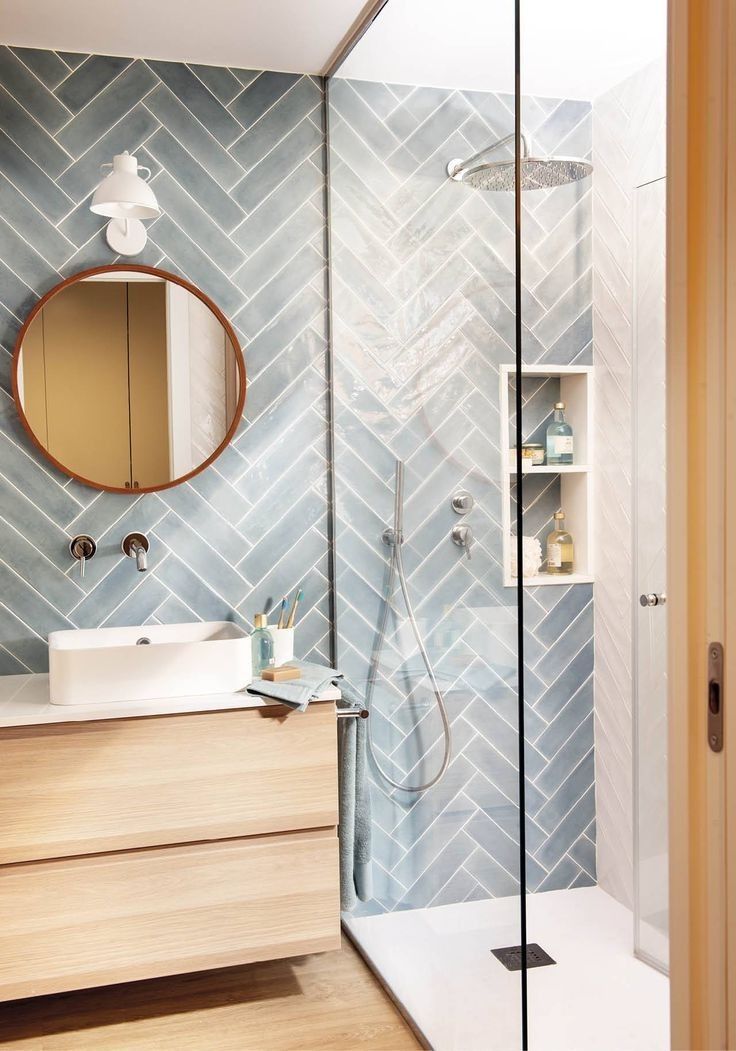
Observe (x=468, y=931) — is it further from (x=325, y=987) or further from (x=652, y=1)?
(x=652, y=1)

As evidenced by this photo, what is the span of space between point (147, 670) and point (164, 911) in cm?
61

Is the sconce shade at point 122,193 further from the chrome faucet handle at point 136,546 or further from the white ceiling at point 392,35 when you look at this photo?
the chrome faucet handle at point 136,546

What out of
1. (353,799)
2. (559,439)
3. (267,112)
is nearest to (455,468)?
(559,439)

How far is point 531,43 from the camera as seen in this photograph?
172 cm

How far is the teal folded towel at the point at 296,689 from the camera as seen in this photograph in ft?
8.11

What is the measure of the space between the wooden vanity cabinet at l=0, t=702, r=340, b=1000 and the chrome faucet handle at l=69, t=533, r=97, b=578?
0.64m

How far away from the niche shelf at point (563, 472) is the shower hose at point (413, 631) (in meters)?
0.31

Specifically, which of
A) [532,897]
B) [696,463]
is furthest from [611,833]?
[696,463]

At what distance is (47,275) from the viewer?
9.26 ft

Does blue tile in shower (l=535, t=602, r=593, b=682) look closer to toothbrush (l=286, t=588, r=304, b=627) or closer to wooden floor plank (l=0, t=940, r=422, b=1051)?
toothbrush (l=286, t=588, r=304, b=627)

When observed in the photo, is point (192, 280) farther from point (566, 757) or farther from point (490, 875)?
point (490, 875)

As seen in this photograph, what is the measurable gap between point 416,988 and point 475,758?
0.79m

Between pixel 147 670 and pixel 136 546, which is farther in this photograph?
pixel 136 546

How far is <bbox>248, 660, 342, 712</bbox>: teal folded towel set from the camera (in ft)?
8.11
